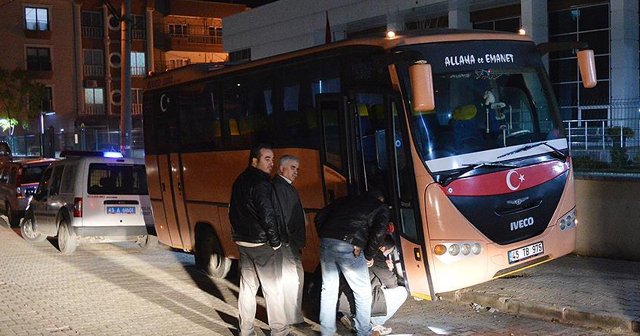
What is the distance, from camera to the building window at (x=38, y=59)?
52375 millimetres

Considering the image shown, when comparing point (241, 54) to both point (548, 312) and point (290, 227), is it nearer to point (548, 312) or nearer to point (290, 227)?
point (548, 312)

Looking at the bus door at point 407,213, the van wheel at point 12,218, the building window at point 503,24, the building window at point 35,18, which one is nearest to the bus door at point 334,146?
the bus door at point 407,213

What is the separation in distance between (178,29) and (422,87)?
5170 centimetres

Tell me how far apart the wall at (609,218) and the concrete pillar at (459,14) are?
1648cm

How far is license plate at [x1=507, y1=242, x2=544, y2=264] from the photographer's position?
827 cm

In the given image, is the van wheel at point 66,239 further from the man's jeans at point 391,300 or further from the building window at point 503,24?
the building window at point 503,24

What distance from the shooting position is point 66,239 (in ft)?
46.5

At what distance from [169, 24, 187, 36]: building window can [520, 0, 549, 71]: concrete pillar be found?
35.3 meters

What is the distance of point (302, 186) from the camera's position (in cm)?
938

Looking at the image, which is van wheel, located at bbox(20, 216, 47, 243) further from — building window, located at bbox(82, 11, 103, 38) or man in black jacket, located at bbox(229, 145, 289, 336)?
building window, located at bbox(82, 11, 103, 38)

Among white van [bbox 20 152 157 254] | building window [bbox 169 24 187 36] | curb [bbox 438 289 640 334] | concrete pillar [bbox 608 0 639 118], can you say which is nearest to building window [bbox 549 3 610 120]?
concrete pillar [bbox 608 0 639 118]

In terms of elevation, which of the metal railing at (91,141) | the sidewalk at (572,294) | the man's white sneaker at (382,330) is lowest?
the man's white sneaker at (382,330)

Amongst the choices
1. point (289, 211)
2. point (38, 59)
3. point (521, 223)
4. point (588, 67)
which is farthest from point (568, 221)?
point (38, 59)

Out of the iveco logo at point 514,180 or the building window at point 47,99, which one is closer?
the iveco logo at point 514,180
